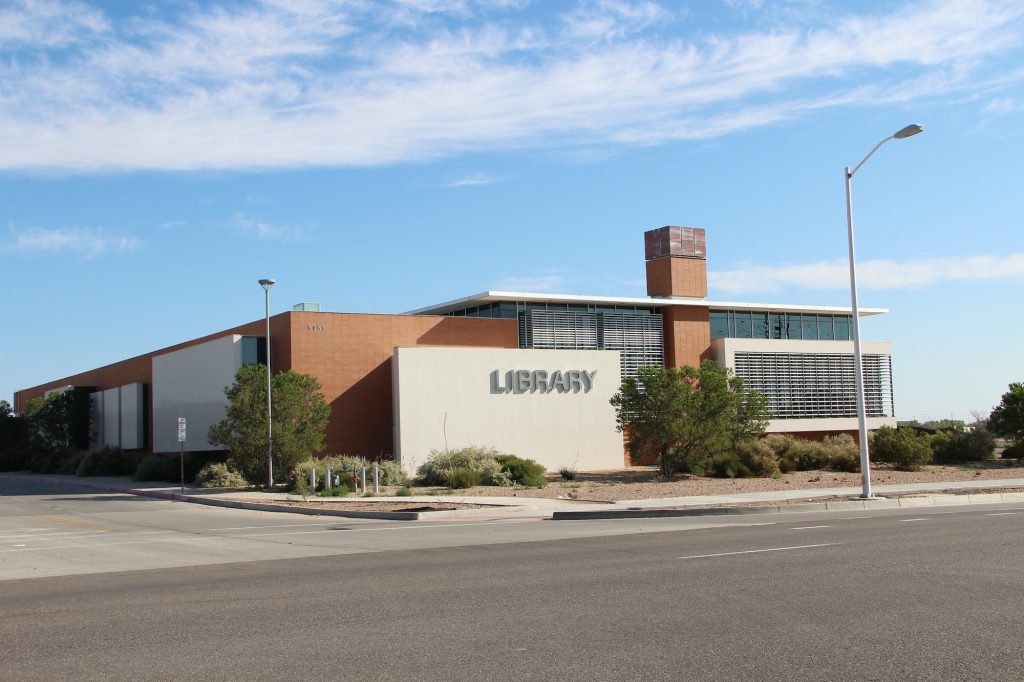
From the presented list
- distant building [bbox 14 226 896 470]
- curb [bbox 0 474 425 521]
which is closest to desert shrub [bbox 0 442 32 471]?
distant building [bbox 14 226 896 470]

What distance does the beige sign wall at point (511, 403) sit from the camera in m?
40.8

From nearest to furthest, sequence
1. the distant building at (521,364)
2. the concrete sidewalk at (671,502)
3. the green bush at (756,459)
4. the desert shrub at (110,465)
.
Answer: the concrete sidewalk at (671,502)
the green bush at (756,459)
the distant building at (521,364)
the desert shrub at (110,465)

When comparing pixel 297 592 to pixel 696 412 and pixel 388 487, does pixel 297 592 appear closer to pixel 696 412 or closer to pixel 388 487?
pixel 388 487

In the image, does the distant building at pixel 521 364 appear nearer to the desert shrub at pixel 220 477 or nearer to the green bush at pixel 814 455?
the desert shrub at pixel 220 477

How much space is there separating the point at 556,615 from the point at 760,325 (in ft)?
157

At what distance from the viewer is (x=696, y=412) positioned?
3716 cm

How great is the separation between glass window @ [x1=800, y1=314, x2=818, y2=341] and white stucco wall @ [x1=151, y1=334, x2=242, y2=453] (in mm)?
31805

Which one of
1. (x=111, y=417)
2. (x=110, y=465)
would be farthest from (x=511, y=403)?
(x=111, y=417)

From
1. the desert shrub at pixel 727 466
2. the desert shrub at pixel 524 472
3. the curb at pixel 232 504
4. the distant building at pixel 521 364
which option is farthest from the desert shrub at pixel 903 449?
the curb at pixel 232 504

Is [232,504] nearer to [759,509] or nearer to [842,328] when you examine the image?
[759,509]

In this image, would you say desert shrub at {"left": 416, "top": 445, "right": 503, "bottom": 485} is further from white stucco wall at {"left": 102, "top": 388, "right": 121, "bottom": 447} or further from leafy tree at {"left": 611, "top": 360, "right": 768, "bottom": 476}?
white stucco wall at {"left": 102, "top": 388, "right": 121, "bottom": 447}

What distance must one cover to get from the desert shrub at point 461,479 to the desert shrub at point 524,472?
60.2 inches

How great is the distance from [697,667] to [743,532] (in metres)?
11.2

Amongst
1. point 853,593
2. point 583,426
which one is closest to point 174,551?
point 853,593
